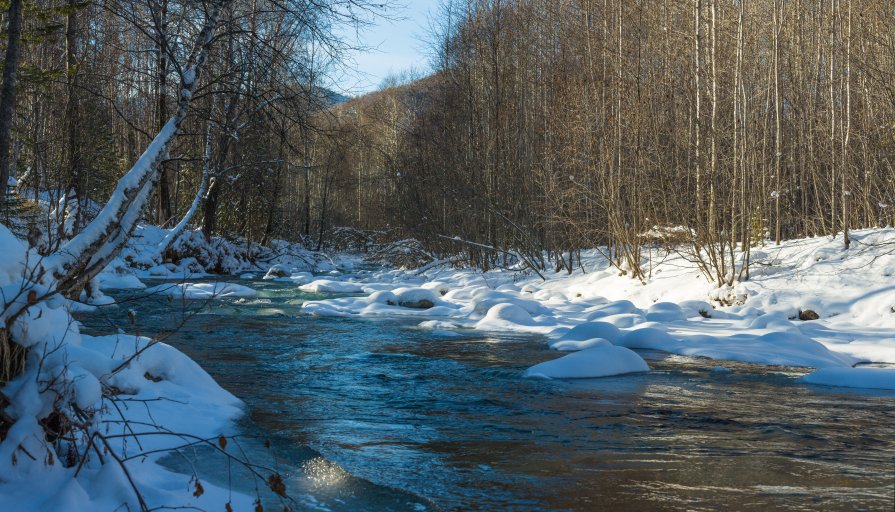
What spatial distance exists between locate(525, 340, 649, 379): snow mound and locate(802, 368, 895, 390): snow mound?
5.43 ft

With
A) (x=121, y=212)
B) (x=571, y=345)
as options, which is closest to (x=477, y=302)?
(x=571, y=345)

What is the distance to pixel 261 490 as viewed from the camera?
4.00 metres

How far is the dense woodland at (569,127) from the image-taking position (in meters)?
12.1

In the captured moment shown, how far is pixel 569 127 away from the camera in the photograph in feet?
52.4

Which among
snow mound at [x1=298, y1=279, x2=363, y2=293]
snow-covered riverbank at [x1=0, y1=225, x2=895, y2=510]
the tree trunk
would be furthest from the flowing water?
snow mound at [x1=298, y1=279, x2=363, y2=293]

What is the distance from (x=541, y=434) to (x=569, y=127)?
460 inches

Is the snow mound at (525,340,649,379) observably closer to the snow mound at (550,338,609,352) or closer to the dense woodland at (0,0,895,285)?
the snow mound at (550,338,609,352)

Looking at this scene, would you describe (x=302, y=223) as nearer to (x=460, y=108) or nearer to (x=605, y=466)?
(x=460, y=108)

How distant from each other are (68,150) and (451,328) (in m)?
6.86

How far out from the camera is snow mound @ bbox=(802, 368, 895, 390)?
270 inches

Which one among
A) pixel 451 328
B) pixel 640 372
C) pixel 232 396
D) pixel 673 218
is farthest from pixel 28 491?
pixel 673 218

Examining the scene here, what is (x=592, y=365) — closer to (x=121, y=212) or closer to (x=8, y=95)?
(x=121, y=212)

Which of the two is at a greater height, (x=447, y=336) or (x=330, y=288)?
(x=330, y=288)

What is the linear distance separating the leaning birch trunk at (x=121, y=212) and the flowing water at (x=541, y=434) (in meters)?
0.72
